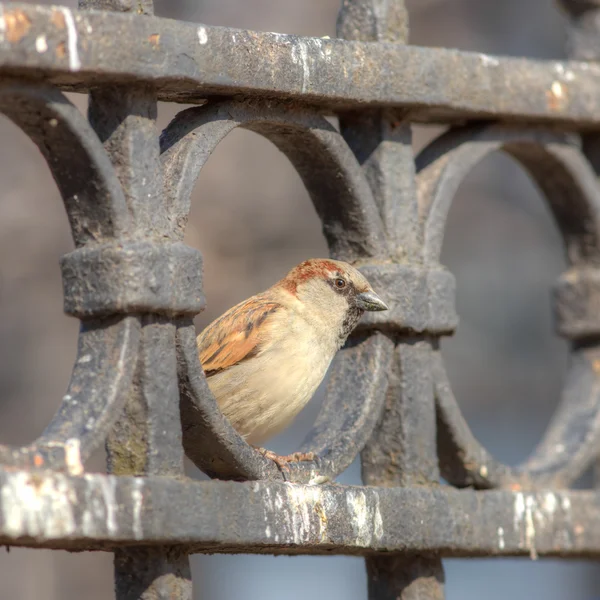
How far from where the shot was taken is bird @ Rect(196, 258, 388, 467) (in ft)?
13.7

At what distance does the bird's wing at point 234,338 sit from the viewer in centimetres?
421

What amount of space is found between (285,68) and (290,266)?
12.6 ft

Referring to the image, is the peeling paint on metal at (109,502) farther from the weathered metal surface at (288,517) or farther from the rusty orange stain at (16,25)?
the rusty orange stain at (16,25)

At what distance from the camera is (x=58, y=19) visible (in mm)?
2912

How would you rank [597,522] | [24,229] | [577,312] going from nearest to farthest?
[597,522] → [577,312] → [24,229]

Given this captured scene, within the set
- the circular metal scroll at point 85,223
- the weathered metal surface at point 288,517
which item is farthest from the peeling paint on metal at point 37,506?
the circular metal scroll at point 85,223

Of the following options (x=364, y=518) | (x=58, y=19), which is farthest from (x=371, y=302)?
(x=58, y=19)

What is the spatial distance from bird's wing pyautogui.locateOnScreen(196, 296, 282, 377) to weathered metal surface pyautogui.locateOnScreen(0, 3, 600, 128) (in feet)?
2.75

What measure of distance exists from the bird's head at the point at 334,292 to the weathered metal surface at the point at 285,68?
1.54 ft

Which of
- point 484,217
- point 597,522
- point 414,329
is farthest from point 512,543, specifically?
point 484,217

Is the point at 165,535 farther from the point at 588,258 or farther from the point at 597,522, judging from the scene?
the point at 588,258

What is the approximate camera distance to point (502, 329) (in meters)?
9.15

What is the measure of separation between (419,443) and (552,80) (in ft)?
3.68

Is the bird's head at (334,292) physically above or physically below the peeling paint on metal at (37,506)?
above
